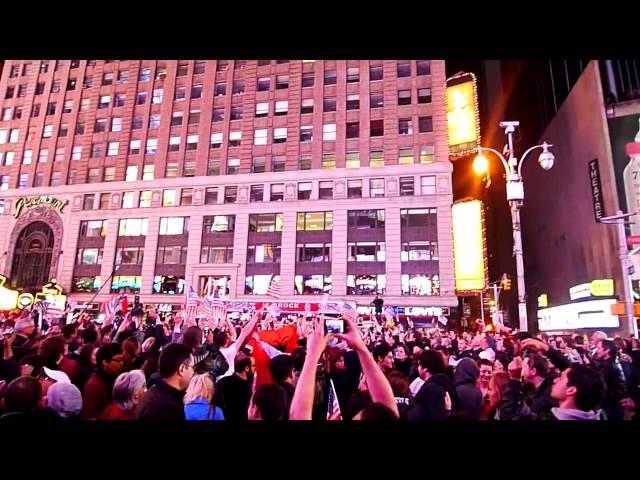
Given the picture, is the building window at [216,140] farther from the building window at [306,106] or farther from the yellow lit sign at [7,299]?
the yellow lit sign at [7,299]

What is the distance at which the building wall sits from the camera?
27.2 metres

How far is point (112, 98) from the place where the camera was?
128ft

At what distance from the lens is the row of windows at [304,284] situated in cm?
3077

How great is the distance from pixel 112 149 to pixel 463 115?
3072 cm

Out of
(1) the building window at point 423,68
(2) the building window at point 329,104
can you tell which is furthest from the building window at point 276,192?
(1) the building window at point 423,68

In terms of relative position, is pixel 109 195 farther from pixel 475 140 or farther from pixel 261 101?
pixel 475 140

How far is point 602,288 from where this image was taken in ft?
88.8

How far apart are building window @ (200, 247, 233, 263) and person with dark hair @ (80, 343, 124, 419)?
28343 mm

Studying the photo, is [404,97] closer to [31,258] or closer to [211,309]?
[211,309]

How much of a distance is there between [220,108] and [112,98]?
10416 mm

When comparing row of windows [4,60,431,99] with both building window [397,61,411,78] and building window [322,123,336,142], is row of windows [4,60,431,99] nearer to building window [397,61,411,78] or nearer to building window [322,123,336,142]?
building window [397,61,411,78]

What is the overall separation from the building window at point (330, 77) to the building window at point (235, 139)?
8.53m

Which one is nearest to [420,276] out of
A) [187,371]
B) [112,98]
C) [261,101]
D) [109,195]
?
[261,101]

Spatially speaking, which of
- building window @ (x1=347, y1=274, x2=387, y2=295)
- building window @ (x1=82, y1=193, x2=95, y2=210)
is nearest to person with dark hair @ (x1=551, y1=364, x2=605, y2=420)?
building window @ (x1=347, y1=274, x2=387, y2=295)
